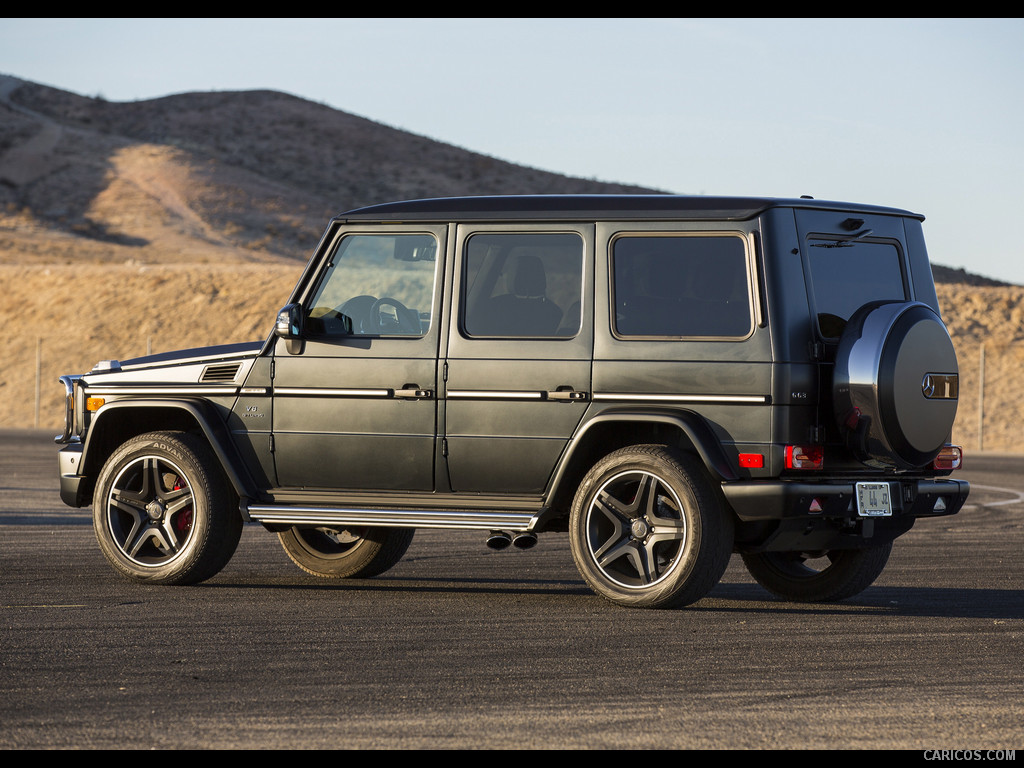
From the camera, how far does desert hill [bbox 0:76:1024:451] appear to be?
4781cm

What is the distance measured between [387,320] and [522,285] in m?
0.92

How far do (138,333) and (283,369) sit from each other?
132 ft

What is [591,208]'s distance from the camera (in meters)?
9.27

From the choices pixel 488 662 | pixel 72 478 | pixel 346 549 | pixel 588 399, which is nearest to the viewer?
pixel 488 662

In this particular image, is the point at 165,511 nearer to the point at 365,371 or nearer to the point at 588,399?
the point at 365,371

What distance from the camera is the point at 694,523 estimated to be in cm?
869

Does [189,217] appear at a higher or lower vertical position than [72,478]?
higher

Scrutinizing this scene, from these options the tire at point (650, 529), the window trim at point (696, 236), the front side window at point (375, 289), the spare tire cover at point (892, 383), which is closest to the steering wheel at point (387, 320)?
the front side window at point (375, 289)

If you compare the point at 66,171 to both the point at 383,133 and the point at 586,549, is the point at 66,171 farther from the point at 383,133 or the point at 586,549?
the point at 586,549

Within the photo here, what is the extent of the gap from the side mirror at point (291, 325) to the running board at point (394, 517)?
1012mm

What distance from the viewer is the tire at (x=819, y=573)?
9.79 metres

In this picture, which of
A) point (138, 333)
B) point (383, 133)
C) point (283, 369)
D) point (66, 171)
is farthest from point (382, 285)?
point (383, 133)

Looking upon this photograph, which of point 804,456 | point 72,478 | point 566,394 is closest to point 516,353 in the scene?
point 566,394

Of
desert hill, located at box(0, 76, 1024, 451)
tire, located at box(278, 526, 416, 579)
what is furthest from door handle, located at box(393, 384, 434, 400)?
desert hill, located at box(0, 76, 1024, 451)
